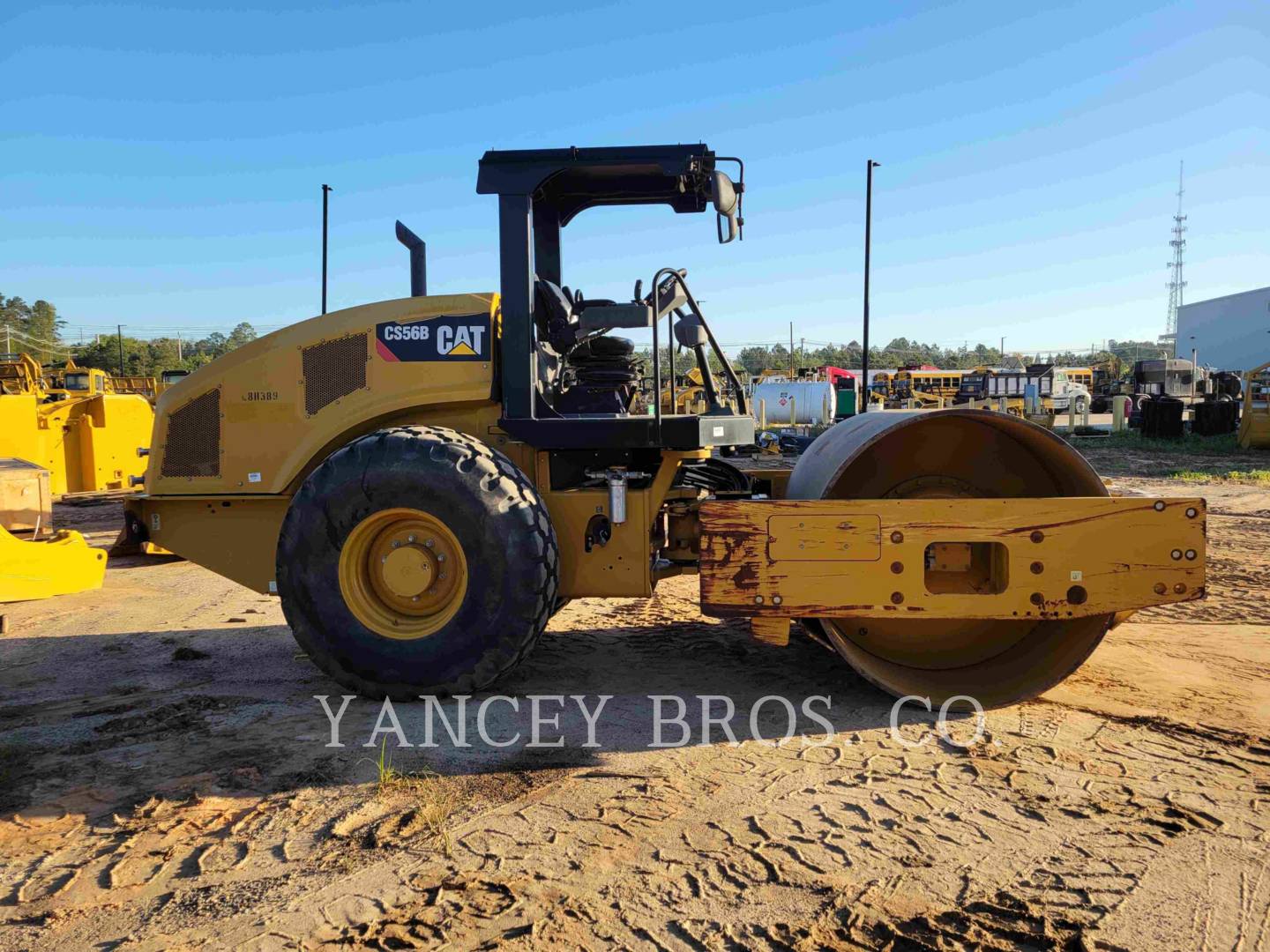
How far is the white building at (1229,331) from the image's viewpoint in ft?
185

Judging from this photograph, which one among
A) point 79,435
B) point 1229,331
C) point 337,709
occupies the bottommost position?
point 337,709

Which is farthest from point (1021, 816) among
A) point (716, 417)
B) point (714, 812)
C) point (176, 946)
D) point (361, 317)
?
point (361, 317)

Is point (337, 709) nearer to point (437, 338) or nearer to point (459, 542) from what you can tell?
point (459, 542)

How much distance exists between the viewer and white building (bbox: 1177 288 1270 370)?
5631 centimetres

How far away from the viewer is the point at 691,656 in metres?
5.19

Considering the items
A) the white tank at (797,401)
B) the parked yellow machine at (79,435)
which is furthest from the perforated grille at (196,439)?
the white tank at (797,401)

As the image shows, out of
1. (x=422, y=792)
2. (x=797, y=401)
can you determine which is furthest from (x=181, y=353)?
(x=422, y=792)

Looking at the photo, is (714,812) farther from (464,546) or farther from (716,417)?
(716,417)

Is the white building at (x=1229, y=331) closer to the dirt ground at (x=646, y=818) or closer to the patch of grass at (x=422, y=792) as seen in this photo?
the dirt ground at (x=646, y=818)

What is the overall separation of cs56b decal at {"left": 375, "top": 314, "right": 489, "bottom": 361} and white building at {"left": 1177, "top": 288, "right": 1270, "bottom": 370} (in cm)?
6298

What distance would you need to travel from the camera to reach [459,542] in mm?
4168

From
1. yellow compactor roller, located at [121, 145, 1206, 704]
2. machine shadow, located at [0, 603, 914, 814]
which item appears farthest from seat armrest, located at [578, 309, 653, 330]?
machine shadow, located at [0, 603, 914, 814]

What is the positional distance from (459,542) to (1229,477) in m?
14.5

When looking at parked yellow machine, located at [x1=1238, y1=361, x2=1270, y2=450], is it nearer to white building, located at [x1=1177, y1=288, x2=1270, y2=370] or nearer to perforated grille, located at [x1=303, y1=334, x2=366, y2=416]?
perforated grille, located at [x1=303, y1=334, x2=366, y2=416]
